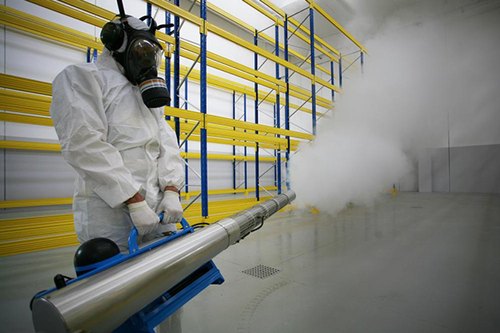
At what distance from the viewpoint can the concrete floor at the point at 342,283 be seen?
1290 mm

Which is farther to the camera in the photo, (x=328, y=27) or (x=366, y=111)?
(x=328, y=27)

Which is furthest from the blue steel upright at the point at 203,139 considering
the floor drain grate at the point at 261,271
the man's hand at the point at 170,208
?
the man's hand at the point at 170,208

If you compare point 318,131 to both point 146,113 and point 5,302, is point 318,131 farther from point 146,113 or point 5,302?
point 5,302

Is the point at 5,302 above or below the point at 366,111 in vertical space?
below

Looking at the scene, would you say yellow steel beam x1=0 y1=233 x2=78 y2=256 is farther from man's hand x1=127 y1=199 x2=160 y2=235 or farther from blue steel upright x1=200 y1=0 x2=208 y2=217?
man's hand x1=127 y1=199 x2=160 y2=235

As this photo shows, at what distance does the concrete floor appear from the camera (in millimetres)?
1290

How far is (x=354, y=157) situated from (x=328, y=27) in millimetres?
5361

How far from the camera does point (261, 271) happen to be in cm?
194

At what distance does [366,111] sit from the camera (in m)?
5.79

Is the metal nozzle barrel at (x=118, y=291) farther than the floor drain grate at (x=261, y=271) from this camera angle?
No

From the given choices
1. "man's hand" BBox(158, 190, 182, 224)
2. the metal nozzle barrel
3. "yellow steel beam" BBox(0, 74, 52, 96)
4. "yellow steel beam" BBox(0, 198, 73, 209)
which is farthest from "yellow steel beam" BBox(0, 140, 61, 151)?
the metal nozzle barrel

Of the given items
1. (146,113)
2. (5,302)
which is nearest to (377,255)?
(146,113)

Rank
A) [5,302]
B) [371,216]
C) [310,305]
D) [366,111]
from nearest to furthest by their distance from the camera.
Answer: [310,305] < [5,302] < [371,216] < [366,111]

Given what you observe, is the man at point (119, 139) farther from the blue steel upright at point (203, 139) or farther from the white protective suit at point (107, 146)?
the blue steel upright at point (203, 139)
